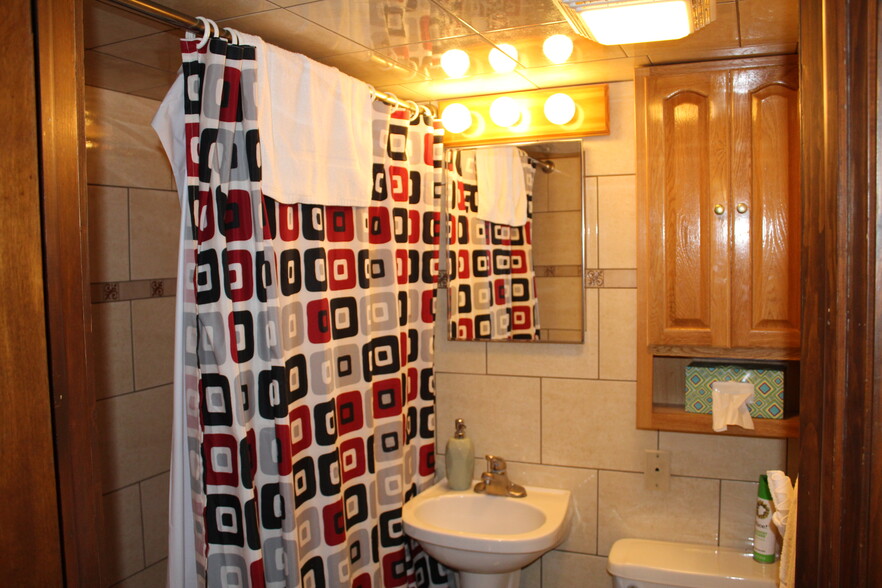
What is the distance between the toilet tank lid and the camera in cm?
195

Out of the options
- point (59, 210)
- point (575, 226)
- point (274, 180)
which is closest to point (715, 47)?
point (575, 226)

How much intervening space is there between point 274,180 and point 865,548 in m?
1.40

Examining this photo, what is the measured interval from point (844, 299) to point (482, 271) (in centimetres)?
181

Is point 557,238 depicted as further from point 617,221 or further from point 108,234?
point 108,234

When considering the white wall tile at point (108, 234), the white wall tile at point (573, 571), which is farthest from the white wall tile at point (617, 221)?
the white wall tile at point (108, 234)

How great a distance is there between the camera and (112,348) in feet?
7.10

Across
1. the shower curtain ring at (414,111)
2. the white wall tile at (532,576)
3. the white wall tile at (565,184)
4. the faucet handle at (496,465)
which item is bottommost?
the white wall tile at (532,576)

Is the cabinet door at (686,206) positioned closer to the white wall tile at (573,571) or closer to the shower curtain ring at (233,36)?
the white wall tile at (573,571)

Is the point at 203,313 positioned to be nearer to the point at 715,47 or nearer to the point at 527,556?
the point at 527,556

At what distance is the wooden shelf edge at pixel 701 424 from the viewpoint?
6.48 feet

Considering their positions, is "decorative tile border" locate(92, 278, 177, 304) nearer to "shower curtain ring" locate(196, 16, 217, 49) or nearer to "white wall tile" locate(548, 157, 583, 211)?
"shower curtain ring" locate(196, 16, 217, 49)

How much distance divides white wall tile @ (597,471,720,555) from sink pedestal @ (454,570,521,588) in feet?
1.09

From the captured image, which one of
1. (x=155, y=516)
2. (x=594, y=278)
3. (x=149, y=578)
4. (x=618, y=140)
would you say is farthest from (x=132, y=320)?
(x=618, y=140)

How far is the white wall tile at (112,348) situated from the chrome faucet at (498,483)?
49.6 inches
